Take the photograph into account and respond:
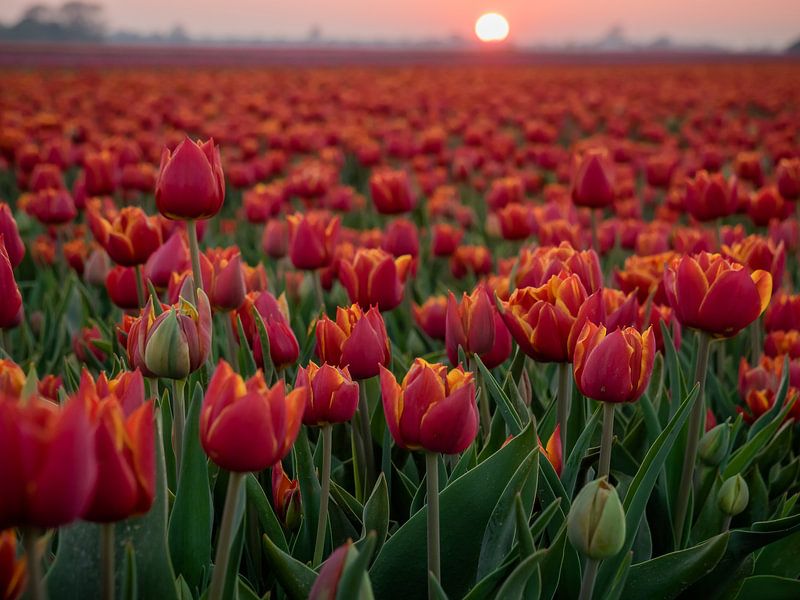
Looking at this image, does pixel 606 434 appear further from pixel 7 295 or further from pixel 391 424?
pixel 7 295

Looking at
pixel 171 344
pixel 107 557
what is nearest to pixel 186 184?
pixel 171 344

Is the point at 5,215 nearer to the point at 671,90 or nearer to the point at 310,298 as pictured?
the point at 310,298

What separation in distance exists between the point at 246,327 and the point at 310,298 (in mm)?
1002

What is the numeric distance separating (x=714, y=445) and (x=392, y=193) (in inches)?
81.1

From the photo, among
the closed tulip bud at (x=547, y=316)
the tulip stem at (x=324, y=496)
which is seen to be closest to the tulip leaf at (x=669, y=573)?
the closed tulip bud at (x=547, y=316)

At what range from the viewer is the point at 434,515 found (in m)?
1.13

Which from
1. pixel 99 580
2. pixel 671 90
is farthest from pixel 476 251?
pixel 671 90

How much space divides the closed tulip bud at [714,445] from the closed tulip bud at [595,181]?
1.27 m

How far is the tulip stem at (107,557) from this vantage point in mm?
852

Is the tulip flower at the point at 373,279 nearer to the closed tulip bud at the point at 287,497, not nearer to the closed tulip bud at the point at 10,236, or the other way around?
the closed tulip bud at the point at 287,497

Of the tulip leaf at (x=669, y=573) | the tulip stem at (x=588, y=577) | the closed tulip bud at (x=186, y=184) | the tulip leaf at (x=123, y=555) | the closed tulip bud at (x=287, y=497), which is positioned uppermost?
the closed tulip bud at (x=186, y=184)

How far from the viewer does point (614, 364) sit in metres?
1.25

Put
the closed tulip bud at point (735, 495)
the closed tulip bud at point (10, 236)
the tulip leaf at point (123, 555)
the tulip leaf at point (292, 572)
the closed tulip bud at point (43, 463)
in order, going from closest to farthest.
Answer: the closed tulip bud at point (43, 463) < the tulip leaf at point (123, 555) < the tulip leaf at point (292, 572) < the closed tulip bud at point (735, 495) < the closed tulip bud at point (10, 236)

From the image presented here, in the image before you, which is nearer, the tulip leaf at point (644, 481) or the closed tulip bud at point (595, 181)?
the tulip leaf at point (644, 481)
